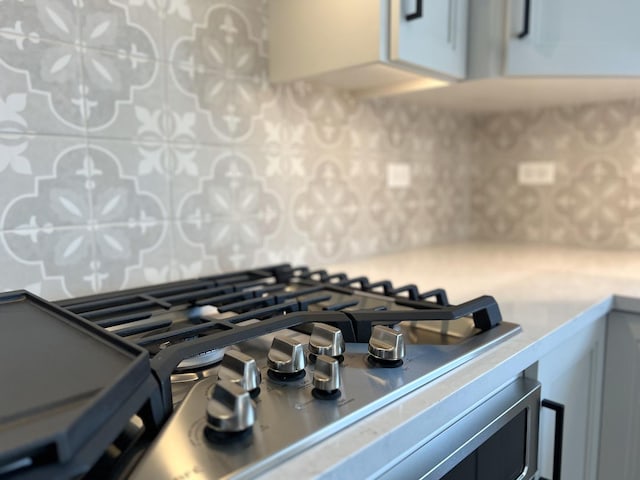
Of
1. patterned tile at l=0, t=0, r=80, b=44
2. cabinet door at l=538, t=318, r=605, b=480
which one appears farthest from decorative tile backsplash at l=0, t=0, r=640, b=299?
cabinet door at l=538, t=318, r=605, b=480

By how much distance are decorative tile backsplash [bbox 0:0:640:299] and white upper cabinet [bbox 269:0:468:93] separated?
0.07 m

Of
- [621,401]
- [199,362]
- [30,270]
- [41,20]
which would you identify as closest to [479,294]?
[621,401]

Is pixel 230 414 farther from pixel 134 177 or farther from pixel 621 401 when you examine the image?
pixel 621 401

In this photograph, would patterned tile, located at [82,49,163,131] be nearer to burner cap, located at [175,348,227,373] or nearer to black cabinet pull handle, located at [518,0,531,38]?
burner cap, located at [175,348,227,373]

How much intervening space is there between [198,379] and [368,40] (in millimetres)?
734

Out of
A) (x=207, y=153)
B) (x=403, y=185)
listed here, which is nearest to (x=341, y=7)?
(x=207, y=153)

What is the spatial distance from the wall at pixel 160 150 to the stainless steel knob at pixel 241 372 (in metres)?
0.52

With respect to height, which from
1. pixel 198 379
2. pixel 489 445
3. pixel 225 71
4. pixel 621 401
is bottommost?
pixel 621 401

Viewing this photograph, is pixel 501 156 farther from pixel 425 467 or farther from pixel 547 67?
pixel 425 467

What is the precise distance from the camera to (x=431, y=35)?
1.05 metres

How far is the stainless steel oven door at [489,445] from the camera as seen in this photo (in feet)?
1.76

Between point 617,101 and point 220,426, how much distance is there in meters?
1.68

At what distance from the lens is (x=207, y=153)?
1052 mm

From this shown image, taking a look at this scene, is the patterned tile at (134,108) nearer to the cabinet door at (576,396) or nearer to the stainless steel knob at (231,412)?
the stainless steel knob at (231,412)
